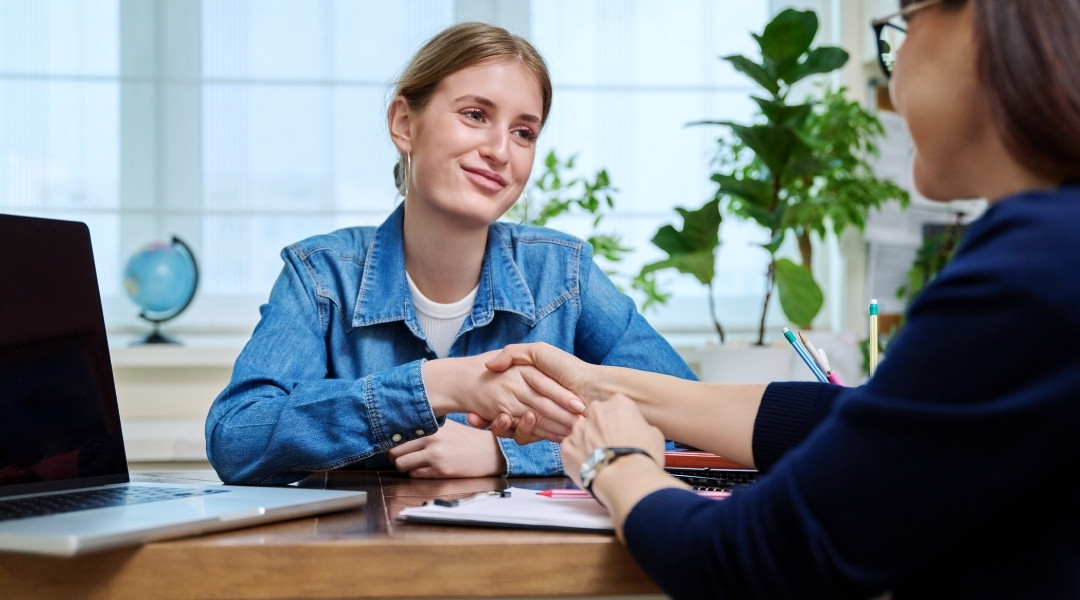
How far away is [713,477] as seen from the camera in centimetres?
104

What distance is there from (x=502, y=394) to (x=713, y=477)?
293mm

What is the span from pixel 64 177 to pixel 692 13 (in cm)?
185

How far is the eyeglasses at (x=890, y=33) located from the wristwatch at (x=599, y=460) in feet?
1.28

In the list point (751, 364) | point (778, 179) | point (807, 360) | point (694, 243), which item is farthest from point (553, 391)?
point (778, 179)

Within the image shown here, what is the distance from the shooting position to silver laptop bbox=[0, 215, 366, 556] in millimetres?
809

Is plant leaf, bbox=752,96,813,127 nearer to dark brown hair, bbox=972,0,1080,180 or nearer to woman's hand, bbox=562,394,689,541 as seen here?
woman's hand, bbox=562,394,689,541

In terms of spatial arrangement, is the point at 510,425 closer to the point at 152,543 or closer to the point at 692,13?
the point at 152,543

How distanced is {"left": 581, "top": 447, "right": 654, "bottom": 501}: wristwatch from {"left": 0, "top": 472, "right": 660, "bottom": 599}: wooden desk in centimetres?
8

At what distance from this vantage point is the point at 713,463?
111cm

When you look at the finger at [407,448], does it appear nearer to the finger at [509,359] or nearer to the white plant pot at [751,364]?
the finger at [509,359]

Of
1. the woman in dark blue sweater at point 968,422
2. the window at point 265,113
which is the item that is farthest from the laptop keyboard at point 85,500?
the window at point 265,113

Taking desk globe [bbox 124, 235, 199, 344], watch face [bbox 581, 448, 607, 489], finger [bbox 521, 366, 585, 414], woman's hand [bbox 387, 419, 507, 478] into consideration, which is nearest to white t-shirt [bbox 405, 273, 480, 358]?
woman's hand [bbox 387, 419, 507, 478]

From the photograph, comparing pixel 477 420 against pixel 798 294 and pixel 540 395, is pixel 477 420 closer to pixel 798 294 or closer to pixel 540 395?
pixel 540 395

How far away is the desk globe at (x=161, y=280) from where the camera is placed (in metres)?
2.54
